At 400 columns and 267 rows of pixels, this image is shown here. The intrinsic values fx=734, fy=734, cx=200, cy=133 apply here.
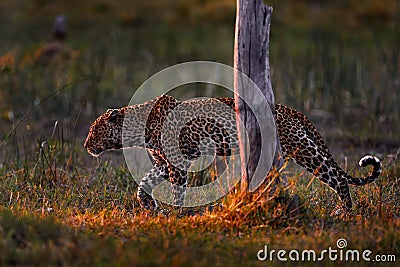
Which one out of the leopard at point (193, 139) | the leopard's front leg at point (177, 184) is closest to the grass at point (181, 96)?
the leopard at point (193, 139)

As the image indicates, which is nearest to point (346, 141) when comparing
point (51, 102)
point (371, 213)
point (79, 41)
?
point (371, 213)

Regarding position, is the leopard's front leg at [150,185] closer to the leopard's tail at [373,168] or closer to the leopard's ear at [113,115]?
the leopard's ear at [113,115]

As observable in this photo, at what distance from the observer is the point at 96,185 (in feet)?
23.7

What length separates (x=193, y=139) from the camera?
6.79 meters

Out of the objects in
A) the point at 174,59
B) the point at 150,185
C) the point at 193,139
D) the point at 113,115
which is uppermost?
the point at 174,59

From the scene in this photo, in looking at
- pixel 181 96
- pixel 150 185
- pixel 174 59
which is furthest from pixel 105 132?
pixel 174 59

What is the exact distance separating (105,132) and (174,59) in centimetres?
615

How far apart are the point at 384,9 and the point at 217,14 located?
4.08 metres

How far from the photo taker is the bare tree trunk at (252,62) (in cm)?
587

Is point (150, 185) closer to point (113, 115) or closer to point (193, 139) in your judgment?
point (193, 139)

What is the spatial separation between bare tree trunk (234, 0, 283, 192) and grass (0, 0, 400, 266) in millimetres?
338

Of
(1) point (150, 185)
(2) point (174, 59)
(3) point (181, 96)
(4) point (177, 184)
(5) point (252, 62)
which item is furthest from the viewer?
(2) point (174, 59)

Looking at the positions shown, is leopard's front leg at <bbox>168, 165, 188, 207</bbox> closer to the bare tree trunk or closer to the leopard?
the leopard

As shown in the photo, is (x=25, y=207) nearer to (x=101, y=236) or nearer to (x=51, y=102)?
(x=101, y=236)
